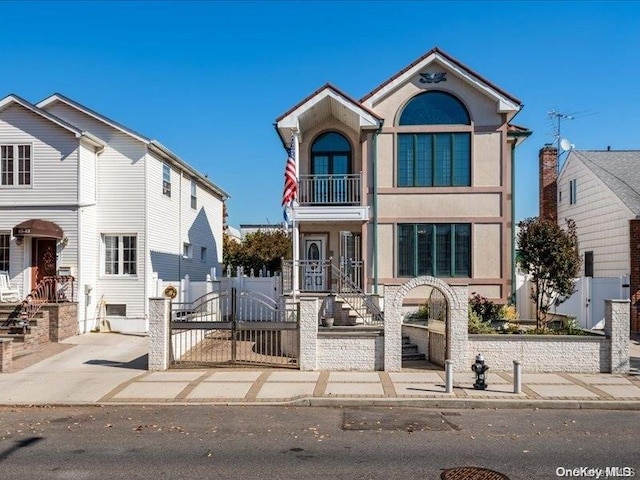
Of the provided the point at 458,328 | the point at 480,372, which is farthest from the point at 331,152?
the point at 480,372

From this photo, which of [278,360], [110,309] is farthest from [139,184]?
[278,360]

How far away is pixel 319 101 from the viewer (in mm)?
18438

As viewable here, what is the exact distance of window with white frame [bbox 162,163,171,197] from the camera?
22.2 meters

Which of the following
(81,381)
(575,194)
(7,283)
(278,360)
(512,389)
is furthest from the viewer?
(575,194)

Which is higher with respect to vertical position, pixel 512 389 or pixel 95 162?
pixel 95 162

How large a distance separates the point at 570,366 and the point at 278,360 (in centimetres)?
687

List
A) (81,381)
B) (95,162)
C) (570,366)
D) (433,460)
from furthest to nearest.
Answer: (95,162) → (570,366) → (81,381) → (433,460)

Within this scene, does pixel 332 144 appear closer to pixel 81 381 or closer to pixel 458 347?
pixel 458 347

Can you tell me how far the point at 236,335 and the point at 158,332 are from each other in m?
1.95

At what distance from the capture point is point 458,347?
13273 millimetres

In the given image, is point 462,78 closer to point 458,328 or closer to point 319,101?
point 319,101

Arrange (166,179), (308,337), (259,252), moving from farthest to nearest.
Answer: (259,252) → (166,179) → (308,337)

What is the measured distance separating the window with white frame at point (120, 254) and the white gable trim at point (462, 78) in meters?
9.45

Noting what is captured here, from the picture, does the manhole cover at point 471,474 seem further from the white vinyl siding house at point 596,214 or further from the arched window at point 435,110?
the white vinyl siding house at point 596,214
